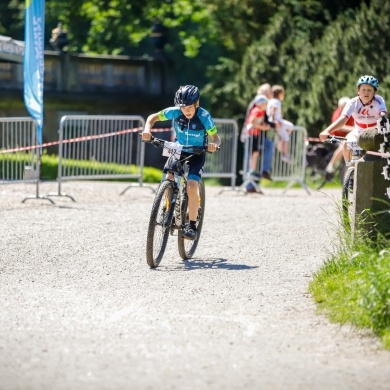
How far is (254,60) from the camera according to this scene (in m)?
36.1

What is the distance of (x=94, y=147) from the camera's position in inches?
794

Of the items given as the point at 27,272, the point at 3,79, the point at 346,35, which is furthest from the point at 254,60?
the point at 27,272

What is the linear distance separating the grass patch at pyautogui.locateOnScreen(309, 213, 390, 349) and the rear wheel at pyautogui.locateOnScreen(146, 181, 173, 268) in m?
1.56

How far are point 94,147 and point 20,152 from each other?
7.28 feet

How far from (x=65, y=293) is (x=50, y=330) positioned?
5.32 feet

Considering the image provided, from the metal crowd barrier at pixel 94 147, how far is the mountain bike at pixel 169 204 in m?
7.28

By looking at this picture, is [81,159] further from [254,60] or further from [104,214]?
[254,60]

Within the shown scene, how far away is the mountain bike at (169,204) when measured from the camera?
10984 millimetres

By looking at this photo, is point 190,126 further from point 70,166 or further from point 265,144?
point 265,144

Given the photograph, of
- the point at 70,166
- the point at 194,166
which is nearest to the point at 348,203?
the point at 194,166

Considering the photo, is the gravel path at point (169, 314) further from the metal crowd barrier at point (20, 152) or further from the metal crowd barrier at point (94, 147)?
the metal crowd barrier at point (94, 147)

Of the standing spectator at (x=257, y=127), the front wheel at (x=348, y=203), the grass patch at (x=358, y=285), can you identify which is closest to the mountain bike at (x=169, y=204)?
the front wheel at (x=348, y=203)

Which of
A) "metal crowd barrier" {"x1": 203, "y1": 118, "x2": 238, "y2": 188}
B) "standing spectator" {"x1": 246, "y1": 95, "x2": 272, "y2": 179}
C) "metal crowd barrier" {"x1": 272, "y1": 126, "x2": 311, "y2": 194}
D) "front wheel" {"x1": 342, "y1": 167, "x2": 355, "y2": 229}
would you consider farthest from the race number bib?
"metal crowd barrier" {"x1": 272, "y1": 126, "x2": 311, "y2": 194}

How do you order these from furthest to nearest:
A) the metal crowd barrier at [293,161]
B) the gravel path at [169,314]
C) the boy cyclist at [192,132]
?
the metal crowd barrier at [293,161], the boy cyclist at [192,132], the gravel path at [169,314]
